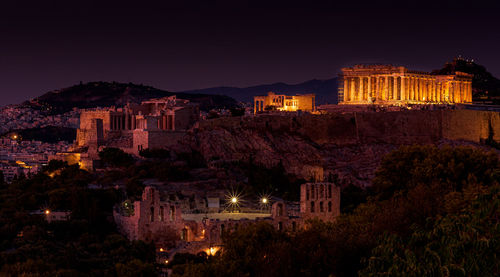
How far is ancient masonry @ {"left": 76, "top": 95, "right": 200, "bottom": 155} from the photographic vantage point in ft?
150

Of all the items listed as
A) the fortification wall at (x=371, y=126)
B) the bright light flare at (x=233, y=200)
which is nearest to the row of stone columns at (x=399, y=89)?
the fortification wall at (x=371, y=126)

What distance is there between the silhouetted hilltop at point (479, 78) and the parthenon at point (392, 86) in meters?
15.6

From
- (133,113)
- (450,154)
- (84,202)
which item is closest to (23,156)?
(133,113)

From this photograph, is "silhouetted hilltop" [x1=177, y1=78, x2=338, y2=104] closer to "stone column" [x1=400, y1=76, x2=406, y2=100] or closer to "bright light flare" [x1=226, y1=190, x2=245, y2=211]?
"stone column" [x1=400, y1=76, x2=406, y2=100]

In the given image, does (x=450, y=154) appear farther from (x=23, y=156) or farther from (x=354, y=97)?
(x=23, y=156)

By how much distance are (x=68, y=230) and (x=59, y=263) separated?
257 inches

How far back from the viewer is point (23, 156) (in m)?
67.8

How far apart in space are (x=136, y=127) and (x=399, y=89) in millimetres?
26297

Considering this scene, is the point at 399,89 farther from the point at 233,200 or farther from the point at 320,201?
the point at 320,201

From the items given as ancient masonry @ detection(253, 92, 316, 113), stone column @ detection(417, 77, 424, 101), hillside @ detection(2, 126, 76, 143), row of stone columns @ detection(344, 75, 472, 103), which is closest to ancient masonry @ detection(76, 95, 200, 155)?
ancient masonry @ detection(253, 92, 316, 113)

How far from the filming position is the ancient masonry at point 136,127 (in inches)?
1799

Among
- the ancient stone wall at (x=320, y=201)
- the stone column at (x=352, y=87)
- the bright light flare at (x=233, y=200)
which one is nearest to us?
the ancient stone wall at (x=320, y=201)

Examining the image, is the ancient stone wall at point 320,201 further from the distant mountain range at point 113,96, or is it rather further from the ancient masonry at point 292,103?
the distant mountain range at point 113,96

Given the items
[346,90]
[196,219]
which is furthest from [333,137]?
[196,219]
